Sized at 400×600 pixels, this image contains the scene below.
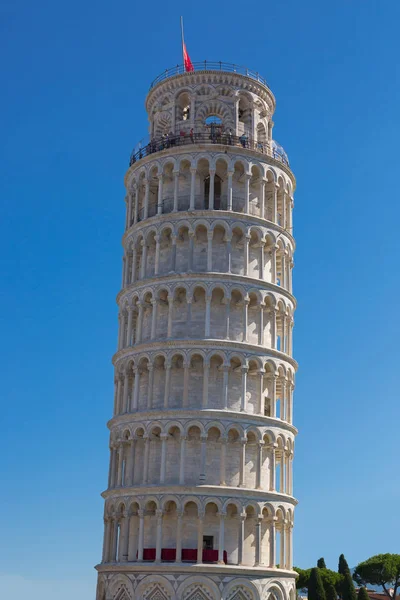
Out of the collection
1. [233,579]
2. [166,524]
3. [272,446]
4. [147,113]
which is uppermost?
[147,113]

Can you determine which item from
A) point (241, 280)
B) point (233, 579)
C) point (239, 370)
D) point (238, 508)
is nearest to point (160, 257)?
point (241, 280)

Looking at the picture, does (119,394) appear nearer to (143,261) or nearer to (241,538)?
(143,261)

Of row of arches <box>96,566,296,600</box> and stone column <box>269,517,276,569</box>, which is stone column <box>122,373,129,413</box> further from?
stone column <box>269,517,276,569</box>

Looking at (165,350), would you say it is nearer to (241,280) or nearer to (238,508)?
(241,280)

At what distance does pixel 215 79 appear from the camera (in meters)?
56.1

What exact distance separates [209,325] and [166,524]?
11.7 metres

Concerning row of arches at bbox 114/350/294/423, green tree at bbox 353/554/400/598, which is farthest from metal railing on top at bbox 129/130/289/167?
green tree at bbox 353/554/400/598

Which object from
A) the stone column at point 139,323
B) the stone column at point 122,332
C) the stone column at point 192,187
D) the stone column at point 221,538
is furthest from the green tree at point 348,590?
the stone column at point 192,187

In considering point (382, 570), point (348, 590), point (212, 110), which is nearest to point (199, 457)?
point (212, 110)

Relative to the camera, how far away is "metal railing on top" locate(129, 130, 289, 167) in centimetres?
5362

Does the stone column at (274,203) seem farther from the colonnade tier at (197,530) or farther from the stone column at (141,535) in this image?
the stone column at (141,535)

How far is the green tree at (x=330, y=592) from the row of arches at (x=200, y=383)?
130ft

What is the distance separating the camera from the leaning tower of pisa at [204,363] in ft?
150

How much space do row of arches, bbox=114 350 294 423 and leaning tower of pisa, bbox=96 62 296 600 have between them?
8 centimetres
